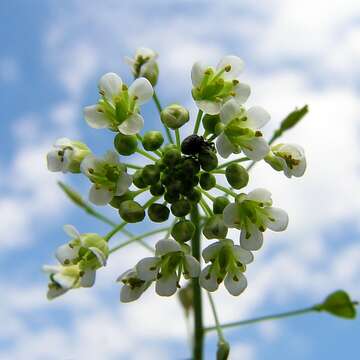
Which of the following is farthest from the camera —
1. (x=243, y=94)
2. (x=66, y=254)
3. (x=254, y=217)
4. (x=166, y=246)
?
(x=243, y=94)

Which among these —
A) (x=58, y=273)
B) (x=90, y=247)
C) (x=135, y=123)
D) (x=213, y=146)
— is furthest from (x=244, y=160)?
(x=58, y=273)

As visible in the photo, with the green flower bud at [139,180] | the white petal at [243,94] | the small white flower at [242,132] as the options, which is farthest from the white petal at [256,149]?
the green flower bud at [139,180]

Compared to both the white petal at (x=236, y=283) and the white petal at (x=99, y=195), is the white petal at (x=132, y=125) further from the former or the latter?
the white petal at (x=236, y=283)

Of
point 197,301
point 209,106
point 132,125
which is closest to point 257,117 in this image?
point 209,106

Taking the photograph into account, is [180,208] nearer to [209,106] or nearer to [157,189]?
[157,189]

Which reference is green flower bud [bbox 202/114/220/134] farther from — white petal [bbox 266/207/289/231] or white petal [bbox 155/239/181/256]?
white petal [bbox 155/239/181/256]

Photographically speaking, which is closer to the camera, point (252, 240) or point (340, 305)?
point (252, 240)

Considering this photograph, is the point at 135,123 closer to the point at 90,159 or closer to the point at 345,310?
the point at 90,159
